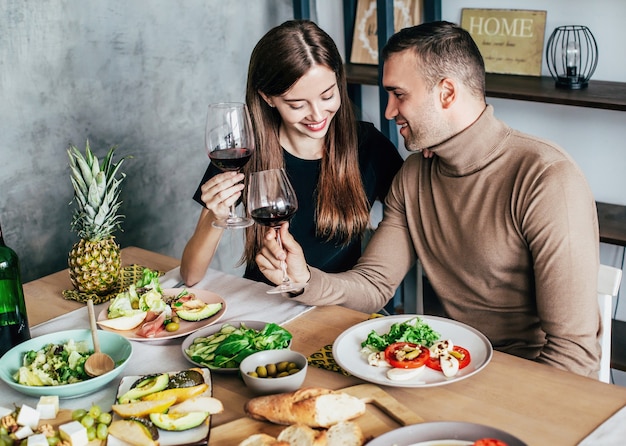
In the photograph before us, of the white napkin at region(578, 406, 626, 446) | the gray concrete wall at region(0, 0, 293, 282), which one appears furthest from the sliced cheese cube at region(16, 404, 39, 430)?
the gray concrete wall at region(0, 0, 293, 282)

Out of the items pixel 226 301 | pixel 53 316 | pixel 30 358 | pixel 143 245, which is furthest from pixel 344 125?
pixel 143 245

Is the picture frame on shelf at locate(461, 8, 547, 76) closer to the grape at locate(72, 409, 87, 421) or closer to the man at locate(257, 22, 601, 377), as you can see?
the man at locate(257, 22, 601, 377)

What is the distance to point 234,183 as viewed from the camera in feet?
5.98

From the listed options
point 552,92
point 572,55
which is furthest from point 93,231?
point 572,55

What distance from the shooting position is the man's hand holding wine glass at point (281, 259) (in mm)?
1713

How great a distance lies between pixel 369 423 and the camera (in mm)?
1267

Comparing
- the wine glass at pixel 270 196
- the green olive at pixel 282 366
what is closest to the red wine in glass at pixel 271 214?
the wine glass at pixel 270 196

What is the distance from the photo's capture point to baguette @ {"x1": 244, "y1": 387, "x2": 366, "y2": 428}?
1217mm

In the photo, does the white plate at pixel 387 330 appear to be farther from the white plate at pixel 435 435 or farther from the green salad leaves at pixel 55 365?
the green salad leaves at pixel 55 365

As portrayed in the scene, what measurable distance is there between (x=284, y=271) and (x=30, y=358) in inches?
22.1

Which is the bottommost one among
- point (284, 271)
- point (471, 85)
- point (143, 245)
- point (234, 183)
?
point (143, 245)

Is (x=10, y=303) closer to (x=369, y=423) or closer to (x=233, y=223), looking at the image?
(x=233, y=223)

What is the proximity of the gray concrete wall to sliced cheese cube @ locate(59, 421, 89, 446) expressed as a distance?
1.55 m

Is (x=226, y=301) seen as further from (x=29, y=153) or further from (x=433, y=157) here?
(x=29, y=153)
